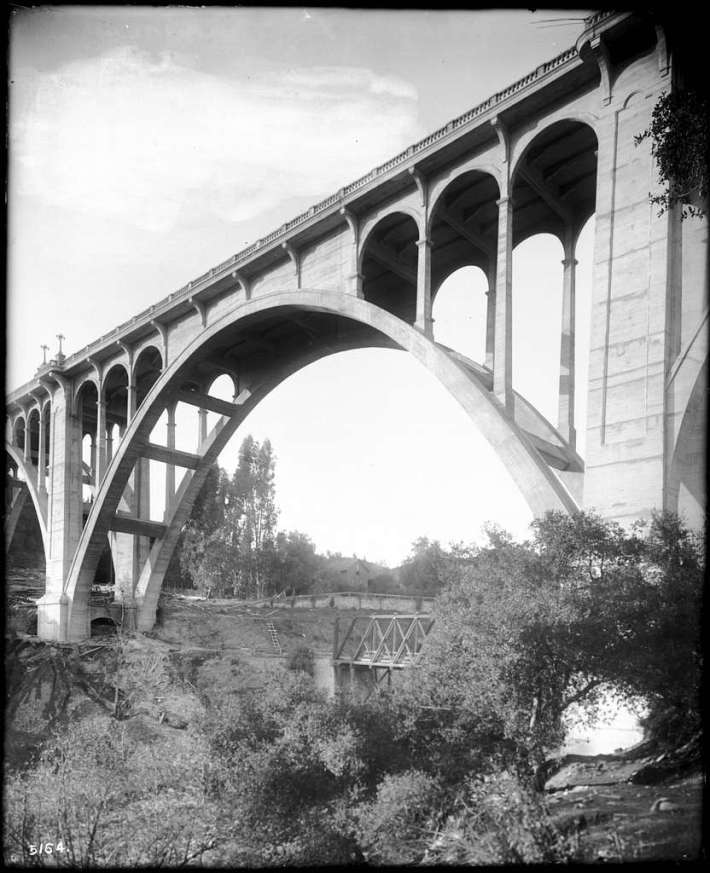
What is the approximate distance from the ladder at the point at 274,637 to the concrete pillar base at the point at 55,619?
8013 millimetres

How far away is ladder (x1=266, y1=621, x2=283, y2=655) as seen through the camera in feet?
94.2

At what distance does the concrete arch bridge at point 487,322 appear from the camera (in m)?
11.7

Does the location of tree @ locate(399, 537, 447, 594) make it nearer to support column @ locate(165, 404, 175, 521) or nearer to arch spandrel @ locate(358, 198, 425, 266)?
support column @ locate(165, 404, 175, 521)

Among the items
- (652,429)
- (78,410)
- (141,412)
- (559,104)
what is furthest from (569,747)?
(78,410)

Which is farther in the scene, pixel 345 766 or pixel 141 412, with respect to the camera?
pixel 141 412

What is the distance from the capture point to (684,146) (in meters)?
9.97

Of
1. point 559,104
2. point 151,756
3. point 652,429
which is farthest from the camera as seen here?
point 559,104

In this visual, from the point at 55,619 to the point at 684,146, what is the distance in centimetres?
2873

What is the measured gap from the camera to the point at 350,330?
2612cm

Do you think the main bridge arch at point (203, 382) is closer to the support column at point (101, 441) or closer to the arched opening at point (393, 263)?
the support column at point (101, 441)

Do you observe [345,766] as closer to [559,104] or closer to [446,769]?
[446,769]

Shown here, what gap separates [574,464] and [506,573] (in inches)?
240

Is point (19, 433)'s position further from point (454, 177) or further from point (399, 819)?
point (399, 819)

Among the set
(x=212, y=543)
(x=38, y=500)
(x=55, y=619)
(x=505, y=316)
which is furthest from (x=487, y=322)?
(x=212, y=543)
